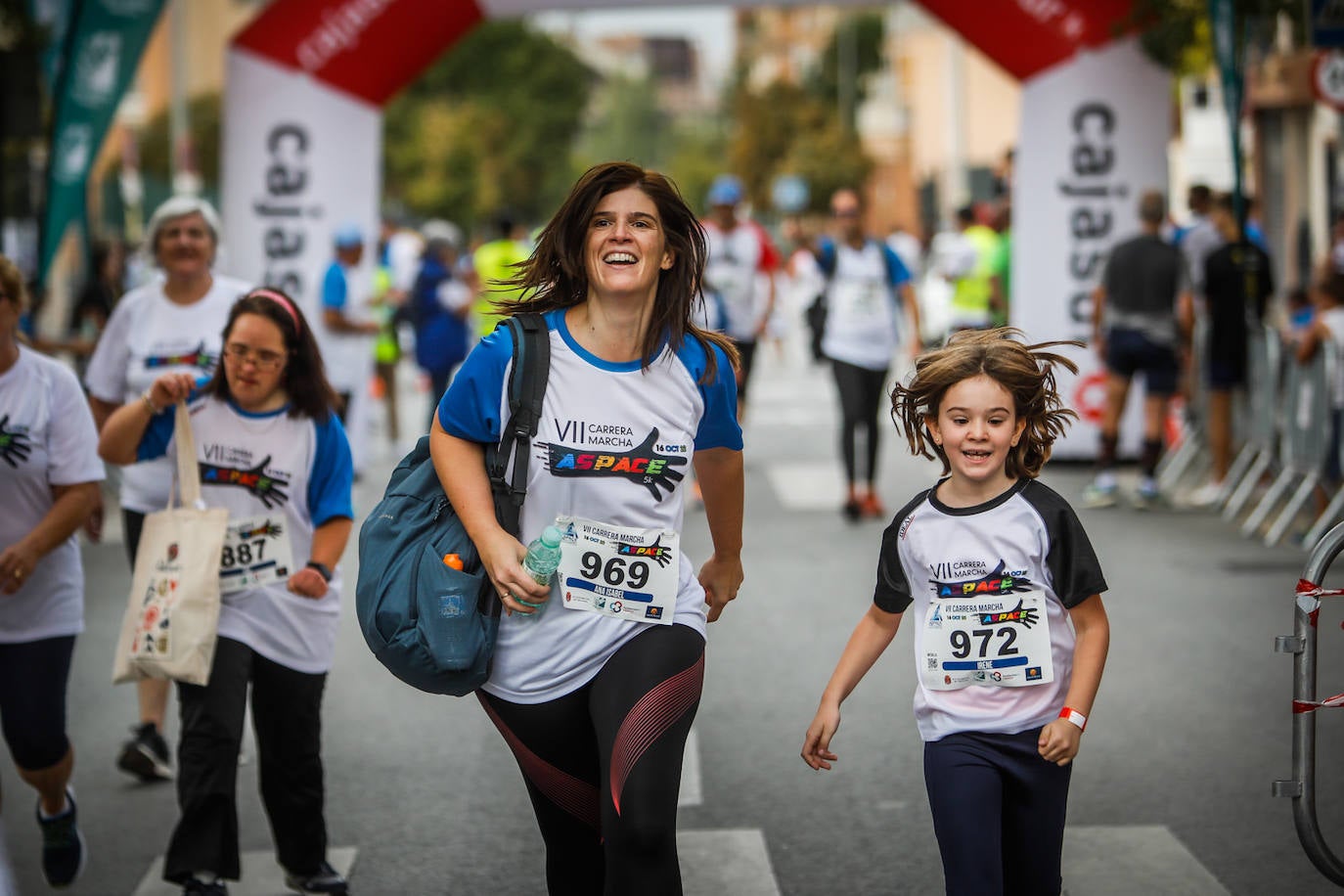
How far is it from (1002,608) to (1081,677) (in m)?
0.21

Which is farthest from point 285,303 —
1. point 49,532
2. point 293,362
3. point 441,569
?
point 441,569

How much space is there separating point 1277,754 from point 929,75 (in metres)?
68.3

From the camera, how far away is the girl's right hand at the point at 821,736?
383 cm

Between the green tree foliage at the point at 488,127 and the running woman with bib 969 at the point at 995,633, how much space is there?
65002mm

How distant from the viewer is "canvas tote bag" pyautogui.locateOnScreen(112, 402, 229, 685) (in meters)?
4.80

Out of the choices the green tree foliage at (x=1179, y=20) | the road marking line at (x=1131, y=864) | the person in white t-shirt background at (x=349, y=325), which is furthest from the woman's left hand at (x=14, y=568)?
the green tree foliage at (x=1179, y=20)

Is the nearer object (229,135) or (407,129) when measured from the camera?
(229,135)

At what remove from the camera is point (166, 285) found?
6262 millimetres

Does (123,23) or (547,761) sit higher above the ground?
(123,23)

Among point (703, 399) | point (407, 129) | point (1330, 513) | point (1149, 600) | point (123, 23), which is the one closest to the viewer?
point (703, 399)

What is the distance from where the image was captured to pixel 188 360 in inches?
243

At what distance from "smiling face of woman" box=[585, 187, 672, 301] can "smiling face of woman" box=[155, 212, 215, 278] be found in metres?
2.68

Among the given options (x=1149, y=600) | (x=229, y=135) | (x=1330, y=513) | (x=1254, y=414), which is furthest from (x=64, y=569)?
(x=229, y=135)

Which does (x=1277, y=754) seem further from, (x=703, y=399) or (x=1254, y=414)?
(x=1254, y=414)
